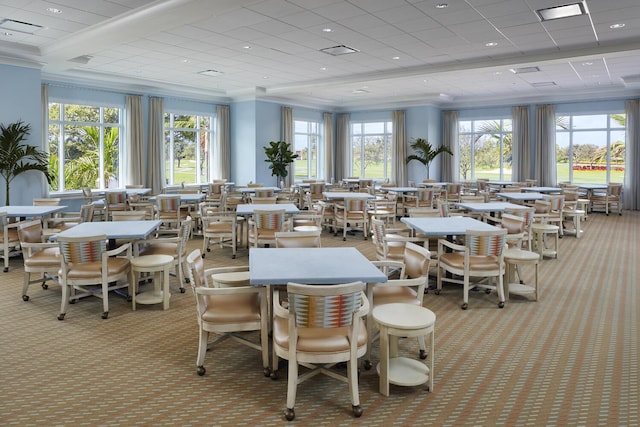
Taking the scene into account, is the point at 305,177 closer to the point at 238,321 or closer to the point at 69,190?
the point at 69,190

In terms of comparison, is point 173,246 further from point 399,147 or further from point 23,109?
point 399,147

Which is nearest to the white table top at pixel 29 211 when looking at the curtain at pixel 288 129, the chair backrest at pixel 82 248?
the chair backrest at pixel 82 248

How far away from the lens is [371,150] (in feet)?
65.0

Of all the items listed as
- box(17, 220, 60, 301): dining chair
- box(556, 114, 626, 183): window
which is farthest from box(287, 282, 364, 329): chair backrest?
box(556, 114, 626, 183): window

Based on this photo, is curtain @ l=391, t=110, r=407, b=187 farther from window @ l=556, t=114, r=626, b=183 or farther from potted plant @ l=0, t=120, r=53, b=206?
potted plant @ l=0, t=120, r=53, b=206

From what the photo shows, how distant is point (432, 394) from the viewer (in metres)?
3.30

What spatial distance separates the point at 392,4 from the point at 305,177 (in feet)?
41.2

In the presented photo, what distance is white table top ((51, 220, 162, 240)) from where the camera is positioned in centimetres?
518

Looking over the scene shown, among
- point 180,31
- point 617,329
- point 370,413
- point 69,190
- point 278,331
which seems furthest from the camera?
point 69,190

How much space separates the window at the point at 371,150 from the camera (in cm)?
1944

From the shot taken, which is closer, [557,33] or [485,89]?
[557,33]

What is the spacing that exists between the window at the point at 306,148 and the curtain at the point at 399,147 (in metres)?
3.15

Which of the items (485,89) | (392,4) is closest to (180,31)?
(392,4)

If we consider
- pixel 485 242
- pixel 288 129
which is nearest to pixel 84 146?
pixel 288 129
